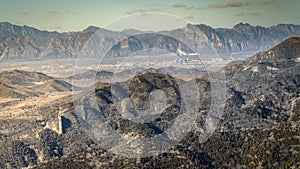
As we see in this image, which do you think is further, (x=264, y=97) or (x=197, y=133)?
(x=264, y=97)

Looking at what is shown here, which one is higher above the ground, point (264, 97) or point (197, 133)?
point (264, 97)

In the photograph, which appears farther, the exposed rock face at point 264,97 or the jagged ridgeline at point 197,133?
the exposed rock face at point 264,97

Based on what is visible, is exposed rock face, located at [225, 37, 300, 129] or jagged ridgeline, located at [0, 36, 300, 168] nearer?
jagged ridgeline, located at [0, 36, 300, 168]

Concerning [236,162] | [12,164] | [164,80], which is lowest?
[12,164]

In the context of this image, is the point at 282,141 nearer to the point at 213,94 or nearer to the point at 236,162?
the point at 236,162

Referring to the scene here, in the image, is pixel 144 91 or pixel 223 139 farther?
pixel 144 91

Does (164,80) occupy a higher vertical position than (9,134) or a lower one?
higher

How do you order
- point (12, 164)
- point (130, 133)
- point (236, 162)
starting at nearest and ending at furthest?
point (236, 162) < point (130, 133) < point (12, 164)

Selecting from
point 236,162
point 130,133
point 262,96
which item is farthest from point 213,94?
point 236,162

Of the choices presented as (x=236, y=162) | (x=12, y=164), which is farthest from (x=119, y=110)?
(x=236, y=162)

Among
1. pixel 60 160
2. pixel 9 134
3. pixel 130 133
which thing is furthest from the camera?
pixel 9 134
